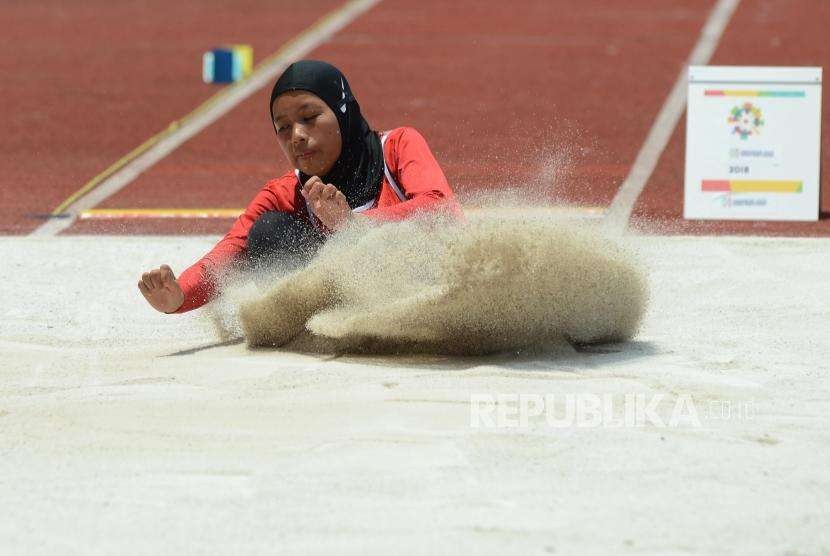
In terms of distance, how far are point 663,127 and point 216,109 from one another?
3218 mm

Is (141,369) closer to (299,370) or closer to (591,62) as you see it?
(299,370)

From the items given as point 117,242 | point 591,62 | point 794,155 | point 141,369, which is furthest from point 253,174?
point 141,369

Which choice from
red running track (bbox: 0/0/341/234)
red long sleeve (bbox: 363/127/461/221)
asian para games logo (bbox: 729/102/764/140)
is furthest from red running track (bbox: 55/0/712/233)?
red long sleeve (bbox: 363/127/461/221)

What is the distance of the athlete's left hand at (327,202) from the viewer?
4.13m

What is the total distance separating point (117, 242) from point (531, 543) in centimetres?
427

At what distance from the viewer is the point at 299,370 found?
161 inches

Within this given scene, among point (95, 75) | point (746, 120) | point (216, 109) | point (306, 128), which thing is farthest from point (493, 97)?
point (306, 128)

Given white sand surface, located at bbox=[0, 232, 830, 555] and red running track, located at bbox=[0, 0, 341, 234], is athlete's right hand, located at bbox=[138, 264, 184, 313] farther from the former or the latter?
red running track, located at bbox=[0, 0, 341, 234]

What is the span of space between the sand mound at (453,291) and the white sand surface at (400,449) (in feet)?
0.29

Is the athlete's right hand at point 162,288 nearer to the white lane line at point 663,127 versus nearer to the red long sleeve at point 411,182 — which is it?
the red long sleeve at point 411,182

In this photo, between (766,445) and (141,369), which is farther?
(141,369)

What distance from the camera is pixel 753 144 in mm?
7762

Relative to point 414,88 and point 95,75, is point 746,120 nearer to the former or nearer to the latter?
point 414,88

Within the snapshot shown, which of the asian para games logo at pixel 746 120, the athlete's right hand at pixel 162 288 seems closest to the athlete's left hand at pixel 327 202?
the athlete's right hand at pixel 162 288
